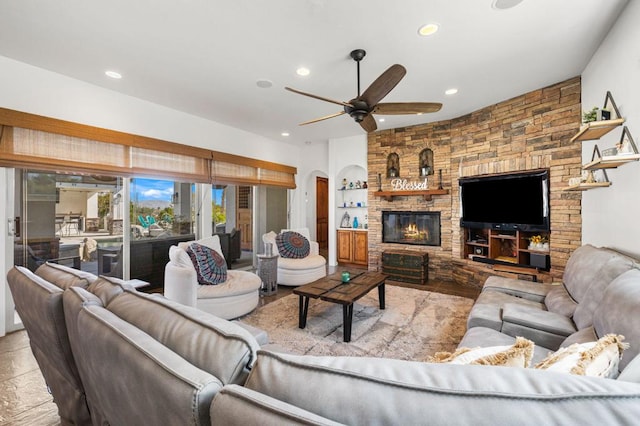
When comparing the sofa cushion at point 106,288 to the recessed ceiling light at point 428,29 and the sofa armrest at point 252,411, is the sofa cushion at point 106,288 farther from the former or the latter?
the recessed ceiling light at point 428,29

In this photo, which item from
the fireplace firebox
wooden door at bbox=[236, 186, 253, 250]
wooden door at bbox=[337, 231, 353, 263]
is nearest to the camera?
the fireplace firebox

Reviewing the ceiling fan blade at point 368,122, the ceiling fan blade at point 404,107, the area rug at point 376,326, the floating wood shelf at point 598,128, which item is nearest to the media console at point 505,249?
the area rug at point 376,326

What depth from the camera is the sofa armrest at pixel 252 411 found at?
1.73 feet

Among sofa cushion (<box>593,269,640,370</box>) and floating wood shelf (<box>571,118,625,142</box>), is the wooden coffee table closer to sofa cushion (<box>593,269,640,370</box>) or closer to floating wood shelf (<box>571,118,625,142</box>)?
sofa cushion (<box>593,269,640,370</box>)

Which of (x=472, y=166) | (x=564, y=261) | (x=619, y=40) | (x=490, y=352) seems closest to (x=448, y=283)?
(x=564, y=261)

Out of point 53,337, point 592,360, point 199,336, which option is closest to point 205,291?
point 53,337

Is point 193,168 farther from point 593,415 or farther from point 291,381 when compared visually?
point 593,415

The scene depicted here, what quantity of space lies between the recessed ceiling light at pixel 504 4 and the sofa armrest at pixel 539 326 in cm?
229

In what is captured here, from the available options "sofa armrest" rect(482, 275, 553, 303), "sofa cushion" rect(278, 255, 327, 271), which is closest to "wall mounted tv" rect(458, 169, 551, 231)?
"sofa armrest" rect(482, 275, 553, 303)

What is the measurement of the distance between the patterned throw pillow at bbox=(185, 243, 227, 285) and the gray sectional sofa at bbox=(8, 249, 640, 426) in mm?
2123

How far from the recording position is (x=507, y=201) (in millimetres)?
4148

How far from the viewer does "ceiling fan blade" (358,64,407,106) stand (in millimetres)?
2217

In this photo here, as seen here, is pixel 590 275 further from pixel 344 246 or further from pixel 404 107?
pixel 344 246

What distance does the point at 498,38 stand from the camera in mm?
2549
